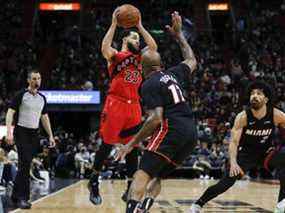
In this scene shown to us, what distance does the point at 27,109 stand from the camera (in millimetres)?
7641

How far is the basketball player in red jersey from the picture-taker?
247 inches

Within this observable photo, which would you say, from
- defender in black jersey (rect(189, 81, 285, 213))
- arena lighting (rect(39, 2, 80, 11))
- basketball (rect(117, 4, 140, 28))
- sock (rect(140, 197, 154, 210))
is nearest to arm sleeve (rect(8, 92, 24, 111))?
basketball (rect(117, 4, 140, 28))

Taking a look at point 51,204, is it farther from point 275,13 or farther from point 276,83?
point 275,13

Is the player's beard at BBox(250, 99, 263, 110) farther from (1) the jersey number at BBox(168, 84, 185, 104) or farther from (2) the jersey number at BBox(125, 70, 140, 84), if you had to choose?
(1) the jersey number at BBox(168, 84, 185, 104)

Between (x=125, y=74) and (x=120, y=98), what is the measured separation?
0.25m

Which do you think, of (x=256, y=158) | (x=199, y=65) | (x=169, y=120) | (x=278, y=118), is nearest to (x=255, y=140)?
(x=256, y=158)

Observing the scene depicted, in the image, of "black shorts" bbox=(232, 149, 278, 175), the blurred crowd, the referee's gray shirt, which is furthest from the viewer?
the blurred crowd

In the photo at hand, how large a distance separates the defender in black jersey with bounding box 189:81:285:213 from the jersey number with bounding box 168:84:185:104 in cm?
138

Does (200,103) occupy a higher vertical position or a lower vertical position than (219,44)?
lower

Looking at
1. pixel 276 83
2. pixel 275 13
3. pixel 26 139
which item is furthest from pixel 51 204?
pixel 275 13

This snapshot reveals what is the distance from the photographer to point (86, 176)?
17875mm

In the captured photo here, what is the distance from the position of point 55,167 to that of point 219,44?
37.2 ft

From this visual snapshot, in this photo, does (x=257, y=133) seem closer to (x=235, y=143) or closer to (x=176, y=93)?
(x=235, y=143)

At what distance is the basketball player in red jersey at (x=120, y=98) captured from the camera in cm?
627
